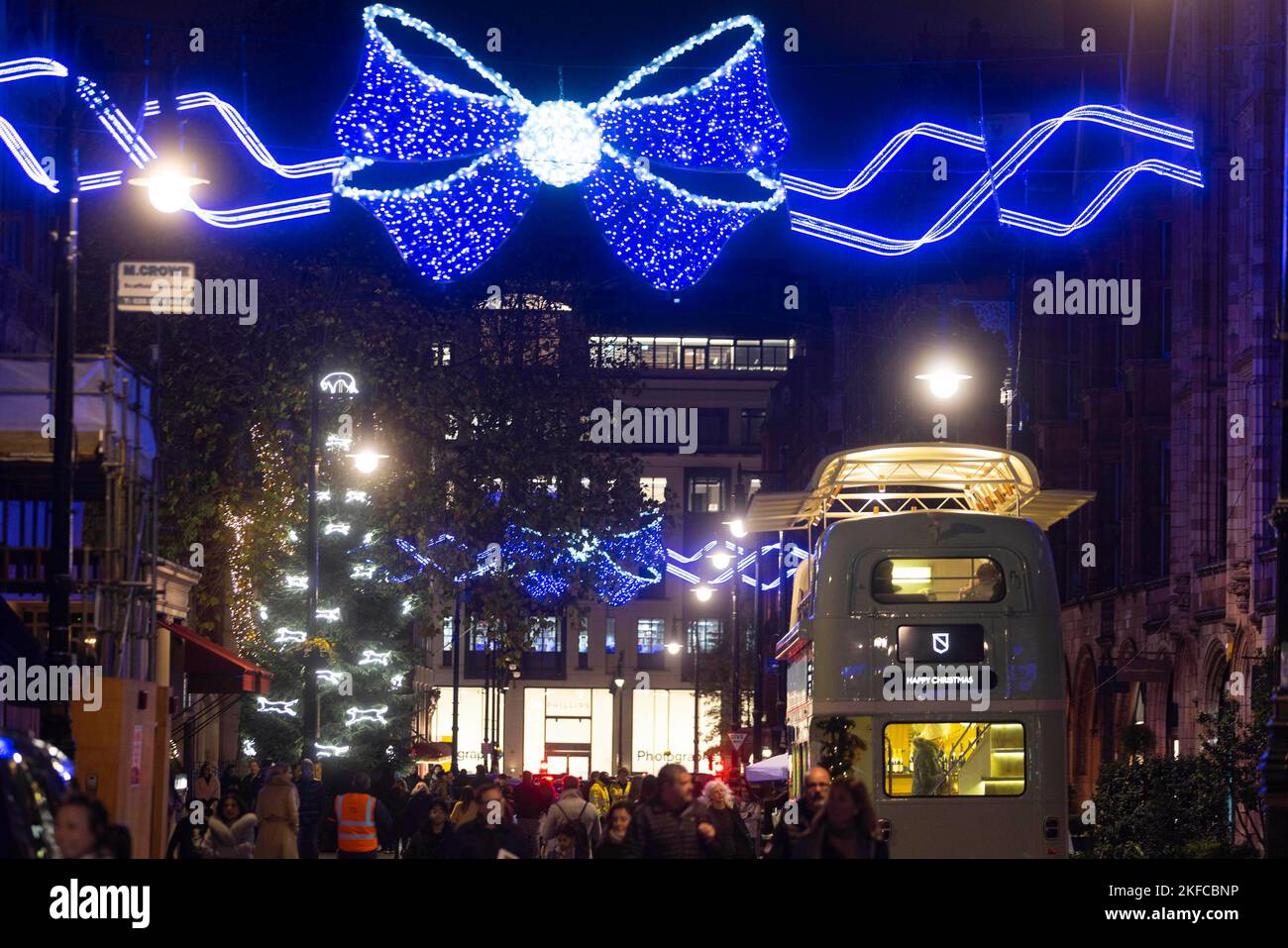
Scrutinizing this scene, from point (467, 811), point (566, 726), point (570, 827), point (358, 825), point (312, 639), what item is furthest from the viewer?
point (566, 726)

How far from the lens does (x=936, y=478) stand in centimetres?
2652

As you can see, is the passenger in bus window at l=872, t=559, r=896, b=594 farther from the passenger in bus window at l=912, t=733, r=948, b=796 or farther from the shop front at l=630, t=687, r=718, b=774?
the shop front at l=630, t=687, r=718, b=774

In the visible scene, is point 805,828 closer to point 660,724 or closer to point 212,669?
point 212,669

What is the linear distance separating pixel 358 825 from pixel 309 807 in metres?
11.5

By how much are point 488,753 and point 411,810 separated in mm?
48159

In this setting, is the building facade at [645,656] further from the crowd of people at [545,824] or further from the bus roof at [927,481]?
the bus roof at [927,481]

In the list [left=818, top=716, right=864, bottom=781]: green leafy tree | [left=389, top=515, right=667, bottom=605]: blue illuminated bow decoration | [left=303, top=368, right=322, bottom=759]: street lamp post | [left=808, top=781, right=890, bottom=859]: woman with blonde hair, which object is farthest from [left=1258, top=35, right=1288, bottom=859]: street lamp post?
[left=389, top=515, right=667, bottom=605]: blue illuminated bow decoration

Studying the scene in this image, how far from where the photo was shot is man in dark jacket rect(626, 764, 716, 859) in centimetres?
1480

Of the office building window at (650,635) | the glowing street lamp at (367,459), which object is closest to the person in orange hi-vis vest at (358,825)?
the glowing street lamp at (367,459)

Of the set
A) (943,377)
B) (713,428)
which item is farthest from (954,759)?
(713,428)

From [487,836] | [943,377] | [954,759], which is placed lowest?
A: [487,836]

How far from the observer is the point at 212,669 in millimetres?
33156

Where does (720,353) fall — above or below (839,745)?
above

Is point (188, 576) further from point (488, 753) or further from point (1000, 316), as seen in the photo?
point (488, 753)
